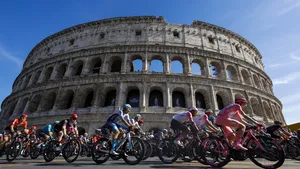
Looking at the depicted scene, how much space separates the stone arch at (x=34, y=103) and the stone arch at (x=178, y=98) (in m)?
17.1

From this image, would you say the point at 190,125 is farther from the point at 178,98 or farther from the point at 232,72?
the point at 232,72

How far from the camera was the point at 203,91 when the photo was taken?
1975 centimetres

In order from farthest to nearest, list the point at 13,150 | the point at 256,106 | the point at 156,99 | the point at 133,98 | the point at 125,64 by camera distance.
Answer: the point at 256,106
the point at 125,64
the point at 133,98
the point at 156,99
the point at 13,150

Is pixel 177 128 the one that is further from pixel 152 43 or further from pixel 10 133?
pixel 152 43

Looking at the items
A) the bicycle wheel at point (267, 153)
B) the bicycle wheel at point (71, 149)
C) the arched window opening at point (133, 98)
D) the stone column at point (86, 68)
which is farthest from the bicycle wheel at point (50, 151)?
the stone column at point (86, 68)

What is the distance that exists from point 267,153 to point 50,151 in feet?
20.7

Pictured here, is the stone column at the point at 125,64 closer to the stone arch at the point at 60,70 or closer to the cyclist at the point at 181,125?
the stone arch at the point at 60,70

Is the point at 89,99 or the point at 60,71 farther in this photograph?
the point at 60,71

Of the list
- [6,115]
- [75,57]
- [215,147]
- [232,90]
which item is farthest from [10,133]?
[6,115]

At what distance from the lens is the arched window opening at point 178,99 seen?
782 inches

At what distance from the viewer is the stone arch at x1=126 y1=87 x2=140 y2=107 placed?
64.3ft

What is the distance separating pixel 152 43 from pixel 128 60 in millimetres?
3955

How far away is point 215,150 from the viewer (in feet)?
14.3

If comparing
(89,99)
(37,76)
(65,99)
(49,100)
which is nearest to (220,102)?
(89,99)
